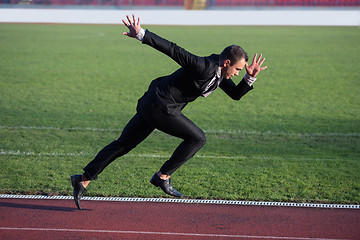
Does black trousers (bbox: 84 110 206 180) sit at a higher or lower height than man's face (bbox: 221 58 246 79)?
lower

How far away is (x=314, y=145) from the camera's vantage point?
8227 millimetres

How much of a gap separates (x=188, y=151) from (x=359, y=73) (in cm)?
1268

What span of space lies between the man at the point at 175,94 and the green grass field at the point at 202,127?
0.83m

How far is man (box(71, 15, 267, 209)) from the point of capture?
14.8ft

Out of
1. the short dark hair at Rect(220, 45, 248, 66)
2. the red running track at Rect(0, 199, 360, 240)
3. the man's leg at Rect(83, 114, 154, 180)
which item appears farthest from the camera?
the man's leg at Rect(83, 114, 154, 180)

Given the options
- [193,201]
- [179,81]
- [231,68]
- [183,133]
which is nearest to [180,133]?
[183,133]

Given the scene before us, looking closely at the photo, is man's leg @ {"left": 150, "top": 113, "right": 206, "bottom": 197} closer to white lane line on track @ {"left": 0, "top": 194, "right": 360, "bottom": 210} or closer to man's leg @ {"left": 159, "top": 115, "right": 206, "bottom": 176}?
man's leg @ {"left": 159, "top": 115, "right": 206, "bottom": 176}

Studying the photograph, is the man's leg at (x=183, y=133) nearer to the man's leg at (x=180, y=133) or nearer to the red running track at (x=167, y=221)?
the man's leg at (x=180, y=133)

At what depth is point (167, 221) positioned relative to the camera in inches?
201

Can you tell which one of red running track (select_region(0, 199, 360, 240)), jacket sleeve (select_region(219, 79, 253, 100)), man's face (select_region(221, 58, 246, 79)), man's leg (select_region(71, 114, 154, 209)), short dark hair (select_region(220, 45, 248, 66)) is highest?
short dark hair (select_region(220, 45, 248, 66))

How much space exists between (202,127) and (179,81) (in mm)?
4613

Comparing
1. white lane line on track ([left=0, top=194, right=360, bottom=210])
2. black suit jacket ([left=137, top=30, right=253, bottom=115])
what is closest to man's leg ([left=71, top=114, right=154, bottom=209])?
black suit jacket ([left=137, top=30, right=253, bottom=115])

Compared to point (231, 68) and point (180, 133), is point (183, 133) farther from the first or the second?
point (231, 68)

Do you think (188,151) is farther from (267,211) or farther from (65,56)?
(65,56)
